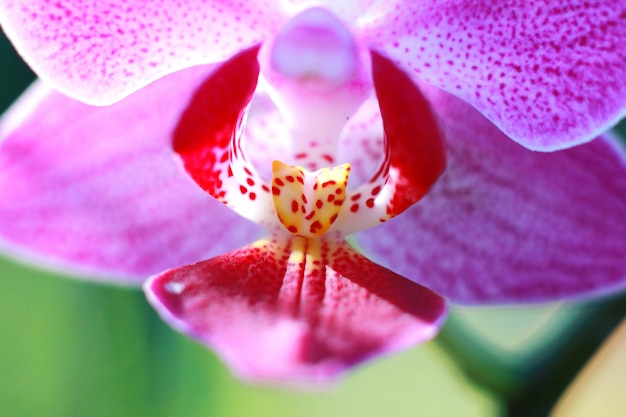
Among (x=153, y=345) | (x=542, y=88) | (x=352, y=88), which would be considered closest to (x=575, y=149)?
(x=542, y=88)

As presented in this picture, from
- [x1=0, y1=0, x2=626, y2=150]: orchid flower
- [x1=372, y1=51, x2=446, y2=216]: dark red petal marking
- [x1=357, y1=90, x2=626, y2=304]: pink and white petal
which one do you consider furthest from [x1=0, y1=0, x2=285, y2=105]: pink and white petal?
[x1=357, y1=90, x2=626, y2=304]: pink and white petal

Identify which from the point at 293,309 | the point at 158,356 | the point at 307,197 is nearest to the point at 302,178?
the point at 307,197

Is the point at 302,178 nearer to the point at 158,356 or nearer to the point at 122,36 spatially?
the point at 122,36

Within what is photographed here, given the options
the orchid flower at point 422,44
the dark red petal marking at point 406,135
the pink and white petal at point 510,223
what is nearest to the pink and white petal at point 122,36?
the orchid flower at point 422,44

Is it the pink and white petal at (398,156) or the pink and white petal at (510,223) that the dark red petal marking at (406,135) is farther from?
the pink and white petal at (510,223)

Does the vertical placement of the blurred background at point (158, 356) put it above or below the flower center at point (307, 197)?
below

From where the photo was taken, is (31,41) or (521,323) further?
(521,323)

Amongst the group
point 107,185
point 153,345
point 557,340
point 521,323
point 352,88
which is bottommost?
point 521,323

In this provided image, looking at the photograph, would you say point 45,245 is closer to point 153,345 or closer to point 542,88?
point 153,345
